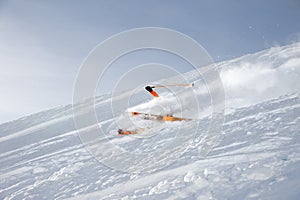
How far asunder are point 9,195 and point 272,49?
71.0 meters

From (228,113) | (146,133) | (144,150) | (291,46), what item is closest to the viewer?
(146,133)

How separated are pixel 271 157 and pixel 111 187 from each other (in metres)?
15.5

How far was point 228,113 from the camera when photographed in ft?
111

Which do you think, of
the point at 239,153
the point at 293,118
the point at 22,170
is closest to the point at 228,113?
the point at 293,118

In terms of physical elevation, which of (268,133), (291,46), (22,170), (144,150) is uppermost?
(291,46)

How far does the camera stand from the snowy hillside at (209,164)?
16.2m

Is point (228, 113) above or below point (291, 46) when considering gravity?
below

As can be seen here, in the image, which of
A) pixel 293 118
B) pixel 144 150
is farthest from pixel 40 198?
pixel 293 118

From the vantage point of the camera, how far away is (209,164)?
20516mm

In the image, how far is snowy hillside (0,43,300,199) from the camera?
1617 centimetres

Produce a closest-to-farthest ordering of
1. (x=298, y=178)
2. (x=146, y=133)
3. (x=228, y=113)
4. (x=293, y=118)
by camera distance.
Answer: (x=146, y=133)
(x=298, y=178)
(x=293, y=118)
(x=228, y=113)

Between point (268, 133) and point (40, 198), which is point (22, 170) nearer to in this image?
point (40, 198)

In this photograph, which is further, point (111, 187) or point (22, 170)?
point (22, 170)

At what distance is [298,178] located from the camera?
561 inches
